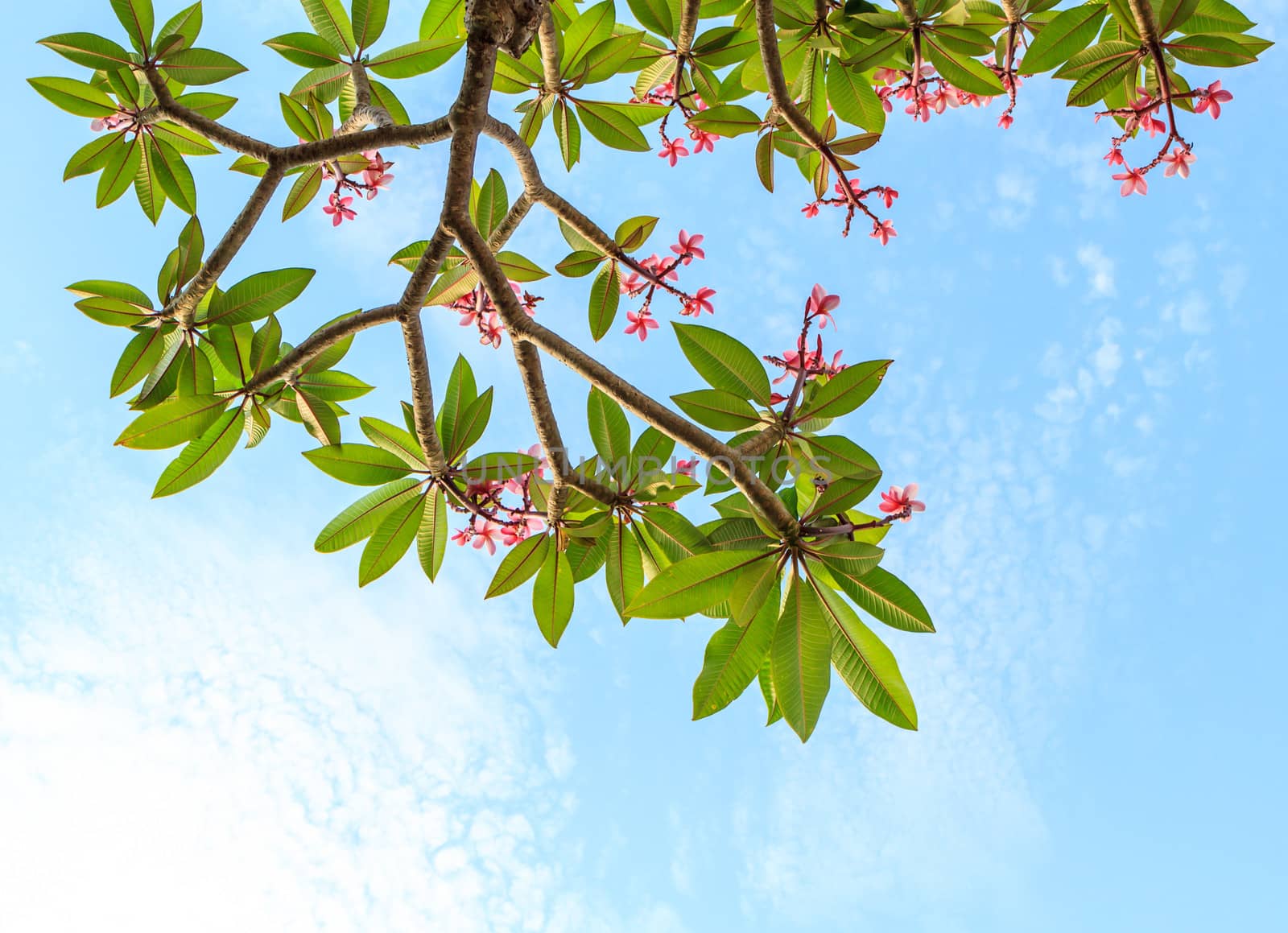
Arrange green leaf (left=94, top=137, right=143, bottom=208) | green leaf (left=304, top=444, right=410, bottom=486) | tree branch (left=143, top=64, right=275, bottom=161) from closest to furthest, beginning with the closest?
tree branch (left=143, top=64, right=275, bottom=161) → green leaf (left=304, top=444, right=410, bottom=486) → green leaf (left=94, top=137, right=143, bottom=208)

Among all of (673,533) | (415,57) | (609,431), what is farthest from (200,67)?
(673,533)

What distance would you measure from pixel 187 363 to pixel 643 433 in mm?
1408

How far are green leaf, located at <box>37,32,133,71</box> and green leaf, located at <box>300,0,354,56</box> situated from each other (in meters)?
0.61

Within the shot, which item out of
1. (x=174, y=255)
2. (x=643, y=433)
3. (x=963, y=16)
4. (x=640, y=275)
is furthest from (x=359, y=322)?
(x=963, y=16)

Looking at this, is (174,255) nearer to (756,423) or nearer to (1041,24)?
(756,423)

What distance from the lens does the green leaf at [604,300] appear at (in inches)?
115

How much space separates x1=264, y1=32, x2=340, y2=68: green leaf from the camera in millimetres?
2771

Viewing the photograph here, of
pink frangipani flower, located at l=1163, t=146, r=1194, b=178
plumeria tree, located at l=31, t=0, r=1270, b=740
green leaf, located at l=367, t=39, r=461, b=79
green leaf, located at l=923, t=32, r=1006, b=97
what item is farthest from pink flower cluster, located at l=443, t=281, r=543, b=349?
pink frangipani flower, located at l=1163, t=146, r=1194, b=178

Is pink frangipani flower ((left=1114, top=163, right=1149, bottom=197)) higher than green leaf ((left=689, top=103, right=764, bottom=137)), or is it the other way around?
pink frangipani flower ((left=1114, top=163, right=1149, bottom=197))

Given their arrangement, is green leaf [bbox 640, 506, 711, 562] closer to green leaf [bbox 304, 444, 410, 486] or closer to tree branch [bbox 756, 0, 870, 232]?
green leaf [bbox 304, 444, 410, 486]

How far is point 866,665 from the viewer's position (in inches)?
76.4

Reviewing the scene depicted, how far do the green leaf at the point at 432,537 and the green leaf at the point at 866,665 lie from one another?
3.57 feet

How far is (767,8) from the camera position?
2.62m

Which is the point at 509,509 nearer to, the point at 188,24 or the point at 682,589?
the point at 682,589
